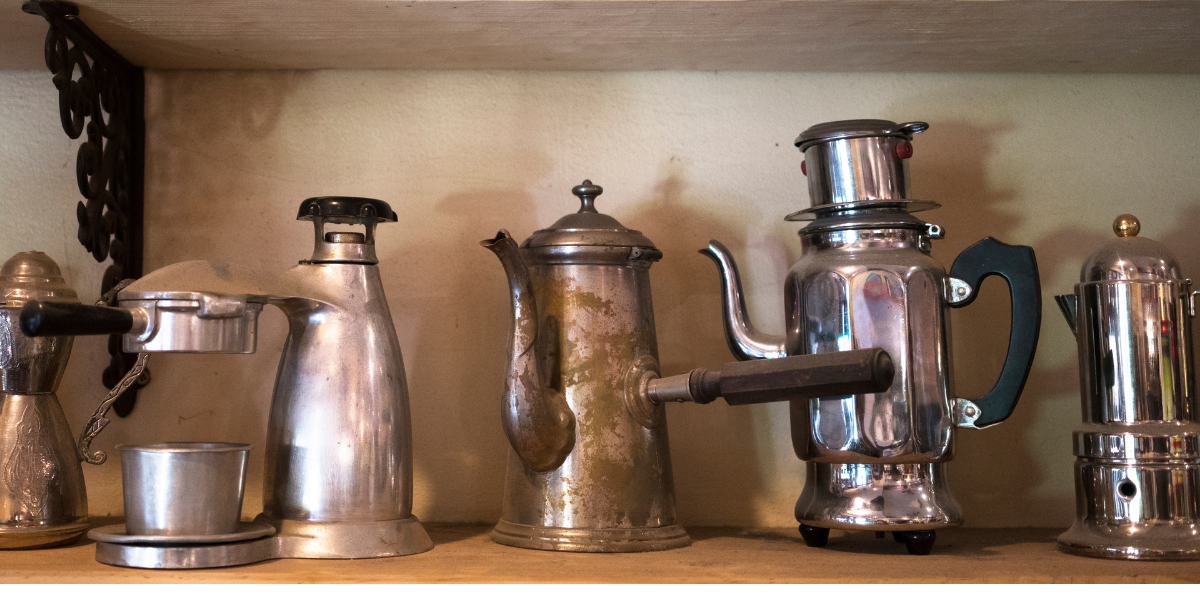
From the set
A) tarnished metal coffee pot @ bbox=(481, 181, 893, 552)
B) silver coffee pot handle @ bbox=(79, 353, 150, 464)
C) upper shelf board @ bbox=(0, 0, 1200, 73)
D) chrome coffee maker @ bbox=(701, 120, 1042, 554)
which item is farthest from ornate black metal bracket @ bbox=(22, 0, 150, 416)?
chrome coffee maker @ bbox=(701, 120, 1042, 554)

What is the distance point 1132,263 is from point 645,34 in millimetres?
482

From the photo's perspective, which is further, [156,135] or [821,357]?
[156,135]

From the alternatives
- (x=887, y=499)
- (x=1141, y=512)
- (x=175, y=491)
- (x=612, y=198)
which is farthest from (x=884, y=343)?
(x=175, y=491)

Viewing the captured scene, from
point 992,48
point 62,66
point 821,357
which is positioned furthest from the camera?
point 992,48

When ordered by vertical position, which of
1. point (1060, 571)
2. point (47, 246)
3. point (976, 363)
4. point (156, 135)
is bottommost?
point (1060, 571)

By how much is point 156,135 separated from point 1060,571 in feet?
3.13

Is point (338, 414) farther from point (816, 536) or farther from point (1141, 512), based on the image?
point (1141, 512)

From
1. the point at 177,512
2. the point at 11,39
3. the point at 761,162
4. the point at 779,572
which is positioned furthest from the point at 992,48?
the point at 11,39

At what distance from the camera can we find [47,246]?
0.99m

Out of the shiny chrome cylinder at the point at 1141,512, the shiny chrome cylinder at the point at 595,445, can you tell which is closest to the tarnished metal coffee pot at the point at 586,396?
the shiny chrome cylinder at the point at 595,445

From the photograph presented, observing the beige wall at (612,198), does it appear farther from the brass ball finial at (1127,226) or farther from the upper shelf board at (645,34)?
the brass ball finial at (1127,226)

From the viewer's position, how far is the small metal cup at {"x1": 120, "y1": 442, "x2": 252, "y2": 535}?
0.69 metres

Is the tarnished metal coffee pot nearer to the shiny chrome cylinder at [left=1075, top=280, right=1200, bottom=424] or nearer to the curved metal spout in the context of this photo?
the curved metal spout

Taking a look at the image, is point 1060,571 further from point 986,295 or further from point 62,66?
point 62,66
